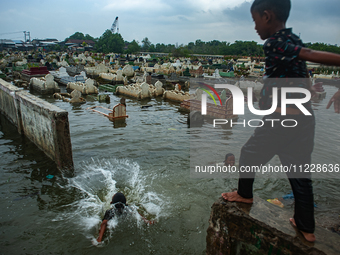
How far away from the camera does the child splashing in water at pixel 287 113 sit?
2.04 meters

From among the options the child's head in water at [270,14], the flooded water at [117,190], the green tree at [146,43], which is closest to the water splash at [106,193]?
the flooded water at [117,190]

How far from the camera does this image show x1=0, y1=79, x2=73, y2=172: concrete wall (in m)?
6.42

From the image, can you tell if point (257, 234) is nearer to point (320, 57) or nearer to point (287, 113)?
point (287, 113)

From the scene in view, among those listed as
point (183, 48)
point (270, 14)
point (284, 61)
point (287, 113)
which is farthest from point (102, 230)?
point (183, 48)

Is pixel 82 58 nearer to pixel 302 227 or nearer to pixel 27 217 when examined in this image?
pixel 27 217

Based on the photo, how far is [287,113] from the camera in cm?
217

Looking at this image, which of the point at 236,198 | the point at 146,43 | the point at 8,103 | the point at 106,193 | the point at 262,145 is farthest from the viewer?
the point at 146,43

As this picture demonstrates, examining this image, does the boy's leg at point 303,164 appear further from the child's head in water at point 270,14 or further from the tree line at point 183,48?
the tree line at point 183,48

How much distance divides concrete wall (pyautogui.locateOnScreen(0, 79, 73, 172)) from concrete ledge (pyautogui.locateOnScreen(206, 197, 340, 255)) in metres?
Answer: 5.06

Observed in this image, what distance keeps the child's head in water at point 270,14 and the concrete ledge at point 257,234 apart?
6.09 feet

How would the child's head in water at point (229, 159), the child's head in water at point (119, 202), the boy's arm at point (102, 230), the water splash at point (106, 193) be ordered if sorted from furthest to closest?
the child's head in water at point (229, 159) < the water splash at point (106, 193) < the child's head in water at point (119, 202) < the boy's arm at point (102, 230)

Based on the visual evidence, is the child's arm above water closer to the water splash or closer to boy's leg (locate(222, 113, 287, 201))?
boy's leg (locate(222, 113, 287, 201))

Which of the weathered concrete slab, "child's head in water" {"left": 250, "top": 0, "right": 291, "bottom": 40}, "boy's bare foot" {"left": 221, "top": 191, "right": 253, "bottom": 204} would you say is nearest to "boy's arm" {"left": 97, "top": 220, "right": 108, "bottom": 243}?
"boy's bare foot" {"left": 221, "top": 191, "right": 253, "bottom": 204}

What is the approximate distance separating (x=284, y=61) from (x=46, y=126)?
6.92 m
